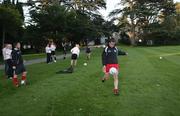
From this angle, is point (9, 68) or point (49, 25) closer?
point (9, 68)

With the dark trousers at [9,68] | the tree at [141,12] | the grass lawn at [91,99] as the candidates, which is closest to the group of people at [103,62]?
the dark trousers at [9,68]

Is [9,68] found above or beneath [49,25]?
beneath

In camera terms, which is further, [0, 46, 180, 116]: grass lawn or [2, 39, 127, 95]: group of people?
[2, 39, 127, 95]: group of people

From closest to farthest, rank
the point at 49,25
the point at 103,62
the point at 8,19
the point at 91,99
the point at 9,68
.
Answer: the point at 91,99 → the point at 103,62 → the point at 9,68 → the point at 8,19 → the point at 49,25

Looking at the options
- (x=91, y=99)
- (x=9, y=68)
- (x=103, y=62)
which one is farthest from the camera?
(x=9, y=68)

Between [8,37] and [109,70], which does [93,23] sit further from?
[109,70]

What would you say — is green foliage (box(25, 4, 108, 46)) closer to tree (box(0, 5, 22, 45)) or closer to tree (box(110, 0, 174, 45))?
tree (box(0, 5, 22, 45))

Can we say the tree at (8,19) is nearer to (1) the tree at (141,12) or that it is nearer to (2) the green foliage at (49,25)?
(2) the green foliage at (49,25)

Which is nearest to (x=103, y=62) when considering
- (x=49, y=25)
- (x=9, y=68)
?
(x=9, y=68)

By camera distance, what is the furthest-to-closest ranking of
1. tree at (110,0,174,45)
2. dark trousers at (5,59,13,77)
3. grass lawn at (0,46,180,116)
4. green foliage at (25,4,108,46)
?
1. tree at (110,0,174,45)
2. green foliage at (25,4,108,46)
3. dark trousers at (5,59,13,77)
4. grass lawn at (0,46,180,116)

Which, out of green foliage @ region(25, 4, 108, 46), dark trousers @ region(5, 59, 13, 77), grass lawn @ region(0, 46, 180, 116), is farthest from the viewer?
green foliage @ region(25, 4, 108, 46)

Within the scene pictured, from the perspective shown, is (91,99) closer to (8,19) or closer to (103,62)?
(103,62)

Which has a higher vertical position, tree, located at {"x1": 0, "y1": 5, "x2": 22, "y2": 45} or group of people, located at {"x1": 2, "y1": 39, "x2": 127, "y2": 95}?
tree, located at {"x1": 0, "y1": 5, "x2": 22, "y2": 45}

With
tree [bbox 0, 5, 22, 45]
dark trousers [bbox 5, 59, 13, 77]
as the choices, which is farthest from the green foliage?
dark trousers [bbox 5, 59, 13, 77]
